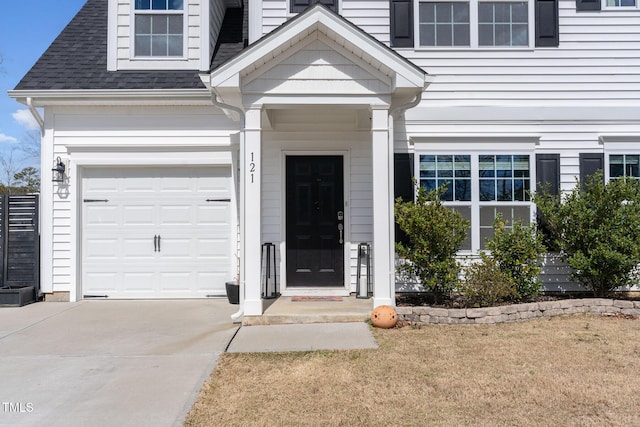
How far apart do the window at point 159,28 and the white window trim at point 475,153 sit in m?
4.60

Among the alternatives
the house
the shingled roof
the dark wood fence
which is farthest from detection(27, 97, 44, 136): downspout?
the dark wood fence

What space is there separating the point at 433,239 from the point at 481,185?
5.49 ft

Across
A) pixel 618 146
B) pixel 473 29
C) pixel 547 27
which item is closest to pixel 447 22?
pixel 473 29

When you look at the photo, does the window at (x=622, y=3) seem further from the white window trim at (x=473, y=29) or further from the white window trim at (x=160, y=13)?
the white window trim at (x=160, y=13)

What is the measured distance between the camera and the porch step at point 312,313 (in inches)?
226

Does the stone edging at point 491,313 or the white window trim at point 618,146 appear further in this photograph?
the white window trim at point 618,146

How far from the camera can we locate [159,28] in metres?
7.89

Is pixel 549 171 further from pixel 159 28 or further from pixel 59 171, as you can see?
pixel 59 171

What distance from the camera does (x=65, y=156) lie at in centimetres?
751

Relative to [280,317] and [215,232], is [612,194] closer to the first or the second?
[280,317]

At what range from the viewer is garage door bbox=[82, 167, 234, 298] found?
767 cm

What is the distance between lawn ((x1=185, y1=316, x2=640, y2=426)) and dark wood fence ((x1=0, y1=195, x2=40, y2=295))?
480 cm

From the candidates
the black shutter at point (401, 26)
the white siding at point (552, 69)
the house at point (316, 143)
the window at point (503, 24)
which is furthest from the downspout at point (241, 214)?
the window at point (503, 24)

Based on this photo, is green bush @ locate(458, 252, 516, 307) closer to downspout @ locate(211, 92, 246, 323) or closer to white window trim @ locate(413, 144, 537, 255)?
white window trim @ locate(413, 144, 537, 255)
